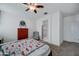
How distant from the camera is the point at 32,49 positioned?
1.46 metres

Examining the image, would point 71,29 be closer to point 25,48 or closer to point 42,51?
point 42,51

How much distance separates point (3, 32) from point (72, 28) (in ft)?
3.34

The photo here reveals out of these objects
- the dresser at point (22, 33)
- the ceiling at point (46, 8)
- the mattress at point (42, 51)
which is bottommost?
the mattress at point (42, 51)

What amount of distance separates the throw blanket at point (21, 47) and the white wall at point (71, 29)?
0.41 m

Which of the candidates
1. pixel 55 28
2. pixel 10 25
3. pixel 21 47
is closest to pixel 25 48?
pixel 21 47

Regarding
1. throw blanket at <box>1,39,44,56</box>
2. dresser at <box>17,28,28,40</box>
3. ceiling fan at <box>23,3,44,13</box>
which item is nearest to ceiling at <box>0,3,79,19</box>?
ceiling fan at <box>23,3,44,13</box>

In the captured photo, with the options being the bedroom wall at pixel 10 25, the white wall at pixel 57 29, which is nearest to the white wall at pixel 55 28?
the white wall at pixel 57 29

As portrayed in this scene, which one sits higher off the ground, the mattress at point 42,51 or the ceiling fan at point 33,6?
the ceiling fan at point 33,6

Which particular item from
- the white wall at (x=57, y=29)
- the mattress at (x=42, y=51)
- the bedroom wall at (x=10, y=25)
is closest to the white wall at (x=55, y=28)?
the white wall at (x=57, y=29)

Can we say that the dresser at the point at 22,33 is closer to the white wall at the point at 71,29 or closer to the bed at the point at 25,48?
the bed at the point at 25,48

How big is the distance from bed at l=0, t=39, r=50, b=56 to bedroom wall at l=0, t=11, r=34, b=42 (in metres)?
0.09

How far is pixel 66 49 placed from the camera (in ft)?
4.68

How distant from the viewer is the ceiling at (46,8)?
4.58 ft

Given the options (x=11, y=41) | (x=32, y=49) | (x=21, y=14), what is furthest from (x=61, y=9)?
(x=11, y=41)
